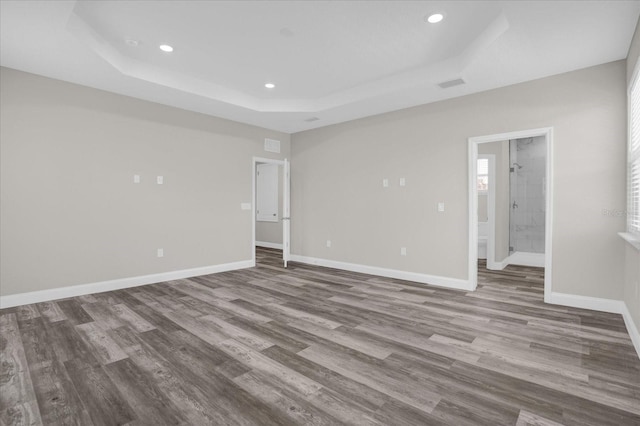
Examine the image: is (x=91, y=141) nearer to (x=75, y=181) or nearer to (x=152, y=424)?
(x=75, y=181)

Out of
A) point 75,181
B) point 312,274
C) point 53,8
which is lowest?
point 312,274

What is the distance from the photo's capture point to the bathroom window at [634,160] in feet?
9.61

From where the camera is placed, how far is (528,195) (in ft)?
21.7

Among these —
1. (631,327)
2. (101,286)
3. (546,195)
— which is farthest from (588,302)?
(101,286)

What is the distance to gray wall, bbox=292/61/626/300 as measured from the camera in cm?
359

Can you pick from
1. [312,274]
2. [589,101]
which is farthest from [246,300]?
[589,101]

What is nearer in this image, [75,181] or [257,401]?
[257,401]

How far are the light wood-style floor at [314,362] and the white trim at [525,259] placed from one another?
2.79 m

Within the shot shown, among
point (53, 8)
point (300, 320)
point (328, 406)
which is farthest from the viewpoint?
point (300, 320)

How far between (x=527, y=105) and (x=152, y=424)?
4925 millimetres

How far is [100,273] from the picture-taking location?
439cm

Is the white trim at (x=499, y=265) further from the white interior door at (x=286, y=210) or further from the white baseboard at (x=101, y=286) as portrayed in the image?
the white baseboard at (x=101, y=286)

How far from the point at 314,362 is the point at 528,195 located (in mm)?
6217

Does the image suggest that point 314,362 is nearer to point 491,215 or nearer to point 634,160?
point 634,160
